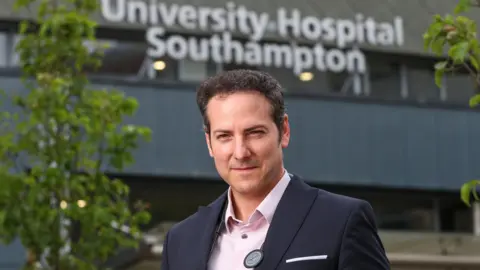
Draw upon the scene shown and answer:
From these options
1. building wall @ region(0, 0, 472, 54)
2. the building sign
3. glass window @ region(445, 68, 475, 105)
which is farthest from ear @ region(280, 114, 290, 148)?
glass window @ region(445, 68, 475, 105)

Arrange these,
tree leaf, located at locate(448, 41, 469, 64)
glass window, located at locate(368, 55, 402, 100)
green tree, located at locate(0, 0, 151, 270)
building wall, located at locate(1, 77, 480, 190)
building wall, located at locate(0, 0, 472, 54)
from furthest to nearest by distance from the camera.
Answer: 1. glass window, located at locate(368, 55, 402, 100)
2. building wall, located at locate(1, 77, 480, 190)
3. building wall, located at locate(0, 0, 472, 54)
4. green tree, located at locate(0, 0, 151, 270)
5. tree leaf, located at locate(448, 41, 469, 64)

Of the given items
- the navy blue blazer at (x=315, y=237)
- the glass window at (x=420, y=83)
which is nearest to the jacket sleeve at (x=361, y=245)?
the navy blue blazer at (x=315, y=237)

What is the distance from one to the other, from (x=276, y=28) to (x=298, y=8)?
66cm

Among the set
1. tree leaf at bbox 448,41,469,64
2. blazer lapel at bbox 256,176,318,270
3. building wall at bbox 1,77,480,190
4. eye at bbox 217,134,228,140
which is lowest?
building wall at bbox 1,77,480,190

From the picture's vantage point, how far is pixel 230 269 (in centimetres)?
288

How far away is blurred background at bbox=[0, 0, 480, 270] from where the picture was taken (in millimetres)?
19938

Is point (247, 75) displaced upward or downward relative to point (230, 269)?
upward

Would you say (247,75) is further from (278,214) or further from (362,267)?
(362,267)

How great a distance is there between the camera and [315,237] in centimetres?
283

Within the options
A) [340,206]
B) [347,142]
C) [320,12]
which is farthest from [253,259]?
[320,12]

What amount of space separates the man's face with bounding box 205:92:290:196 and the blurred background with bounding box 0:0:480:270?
15842mm

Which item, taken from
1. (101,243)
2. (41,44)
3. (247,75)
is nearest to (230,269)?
(247,75)

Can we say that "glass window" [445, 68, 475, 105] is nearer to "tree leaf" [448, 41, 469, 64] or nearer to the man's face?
"tree leaf" [448, 41, 469, 64]

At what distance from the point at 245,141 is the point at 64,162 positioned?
7.84m
